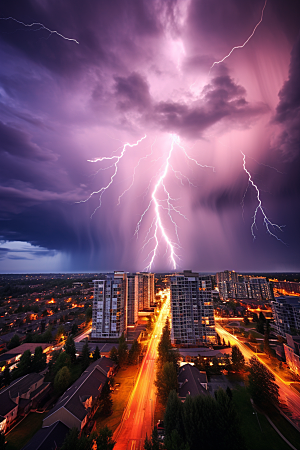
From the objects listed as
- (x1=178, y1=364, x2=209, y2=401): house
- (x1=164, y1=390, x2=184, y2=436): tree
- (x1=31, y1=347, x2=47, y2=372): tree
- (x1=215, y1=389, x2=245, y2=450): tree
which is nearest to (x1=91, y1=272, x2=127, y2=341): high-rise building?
(x1=31, y1=347, x2=47, y2=372): tree

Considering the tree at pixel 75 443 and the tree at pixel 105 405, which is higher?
the tree at pixel 75 443

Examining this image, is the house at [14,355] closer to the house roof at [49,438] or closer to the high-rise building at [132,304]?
the high-rise building at [132,304]

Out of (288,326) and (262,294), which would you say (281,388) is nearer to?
(288,326)

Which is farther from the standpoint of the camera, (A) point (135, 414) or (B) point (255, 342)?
(B) point (255, 342)

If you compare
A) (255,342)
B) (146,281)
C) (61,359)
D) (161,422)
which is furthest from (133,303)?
(161,422)

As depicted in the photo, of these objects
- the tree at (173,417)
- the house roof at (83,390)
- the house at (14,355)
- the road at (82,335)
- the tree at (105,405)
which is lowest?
the road at (82,335)

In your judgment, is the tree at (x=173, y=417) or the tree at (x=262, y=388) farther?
the tree at (x=262, y=388)

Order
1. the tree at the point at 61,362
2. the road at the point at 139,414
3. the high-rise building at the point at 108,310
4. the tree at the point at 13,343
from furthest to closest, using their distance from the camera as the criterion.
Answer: the high-rise building at the point at 108,310
the tree at the point at 13,343
the tree at the point at 61,362
the road at the point at 139,414

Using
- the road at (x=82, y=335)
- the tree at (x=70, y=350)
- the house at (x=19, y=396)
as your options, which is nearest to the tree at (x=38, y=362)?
the house at (x=19, y=396)

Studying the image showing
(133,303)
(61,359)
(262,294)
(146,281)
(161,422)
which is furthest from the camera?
(262,294)
